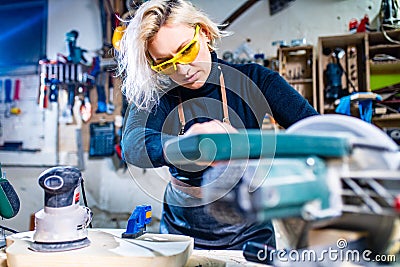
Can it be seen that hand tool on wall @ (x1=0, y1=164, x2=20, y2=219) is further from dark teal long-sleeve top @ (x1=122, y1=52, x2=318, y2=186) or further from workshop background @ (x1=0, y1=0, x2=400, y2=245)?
workshop background @ (x1=0, y1=0, x2=400, y2=245)

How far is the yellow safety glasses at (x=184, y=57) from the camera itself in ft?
3.67

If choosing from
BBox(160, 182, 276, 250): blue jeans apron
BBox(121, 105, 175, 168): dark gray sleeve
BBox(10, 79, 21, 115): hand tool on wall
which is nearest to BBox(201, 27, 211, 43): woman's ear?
BBox(121, 105, 175, 168): dark gray sleeve

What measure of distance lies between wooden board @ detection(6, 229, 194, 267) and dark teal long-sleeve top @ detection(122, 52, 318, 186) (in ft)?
0.83

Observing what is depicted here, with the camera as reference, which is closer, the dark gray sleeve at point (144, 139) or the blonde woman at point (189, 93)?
the dark gray sleeve at point (144, 139)

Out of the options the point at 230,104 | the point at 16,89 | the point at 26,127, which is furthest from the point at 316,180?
the point at 16,89

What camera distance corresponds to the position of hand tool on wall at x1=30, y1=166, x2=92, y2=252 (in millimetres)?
824

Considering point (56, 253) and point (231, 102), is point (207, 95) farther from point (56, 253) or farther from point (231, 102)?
point (56, 253)

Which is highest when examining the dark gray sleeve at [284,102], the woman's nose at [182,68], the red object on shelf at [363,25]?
the red object on shelf at [363,25]

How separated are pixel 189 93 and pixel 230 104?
0.14m

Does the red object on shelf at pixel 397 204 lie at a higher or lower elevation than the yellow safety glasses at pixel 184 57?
lower

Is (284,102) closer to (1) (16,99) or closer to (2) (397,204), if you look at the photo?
(2) (397,204)

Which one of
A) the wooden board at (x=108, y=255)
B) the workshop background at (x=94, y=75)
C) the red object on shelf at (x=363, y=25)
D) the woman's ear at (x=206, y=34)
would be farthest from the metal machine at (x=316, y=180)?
the red object on shelf at (x=363, y=25)

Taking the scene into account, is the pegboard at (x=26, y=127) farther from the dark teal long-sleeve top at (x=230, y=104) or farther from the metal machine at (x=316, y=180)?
the metal machine at (x=316, y=180)

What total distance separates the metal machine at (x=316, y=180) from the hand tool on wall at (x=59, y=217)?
1.38ft
